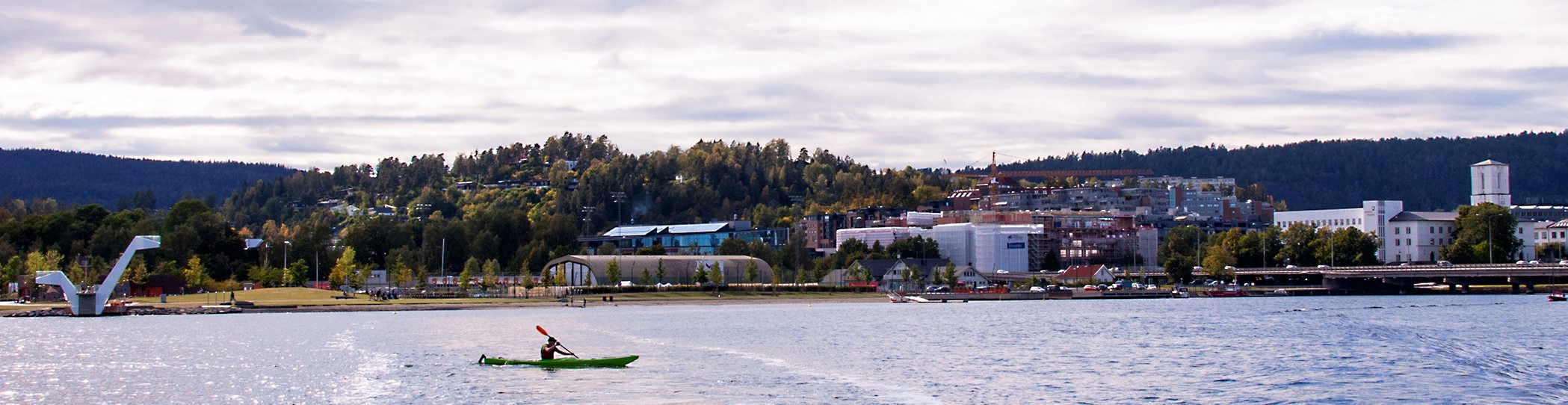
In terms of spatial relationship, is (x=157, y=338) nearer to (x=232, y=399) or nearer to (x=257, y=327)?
(x=257, y=327)

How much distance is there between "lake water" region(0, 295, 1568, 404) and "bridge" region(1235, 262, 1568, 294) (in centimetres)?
5017

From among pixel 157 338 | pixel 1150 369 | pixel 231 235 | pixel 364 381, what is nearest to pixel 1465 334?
pixel 1150 369

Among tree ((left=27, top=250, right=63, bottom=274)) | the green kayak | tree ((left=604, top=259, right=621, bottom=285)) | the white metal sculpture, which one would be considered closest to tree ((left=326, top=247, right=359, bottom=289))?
tree ((left=27, top=250, right=63, bottom=274))

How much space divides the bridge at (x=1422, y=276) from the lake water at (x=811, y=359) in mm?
50172

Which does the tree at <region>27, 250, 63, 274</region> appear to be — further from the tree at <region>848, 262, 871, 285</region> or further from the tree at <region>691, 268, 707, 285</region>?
the tree at <region>848, 262, 871, 285</region>

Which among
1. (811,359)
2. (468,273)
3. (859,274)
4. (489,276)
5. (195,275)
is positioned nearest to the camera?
(811,359)

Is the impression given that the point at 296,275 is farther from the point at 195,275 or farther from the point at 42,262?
the point at 42,262

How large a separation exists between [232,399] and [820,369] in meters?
21.3

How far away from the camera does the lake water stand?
5209cm

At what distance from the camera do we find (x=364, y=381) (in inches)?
2244

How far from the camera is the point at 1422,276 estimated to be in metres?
166

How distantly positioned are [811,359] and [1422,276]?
11741cm

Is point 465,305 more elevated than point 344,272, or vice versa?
point 344,272

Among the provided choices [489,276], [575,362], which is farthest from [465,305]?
[575,362]
